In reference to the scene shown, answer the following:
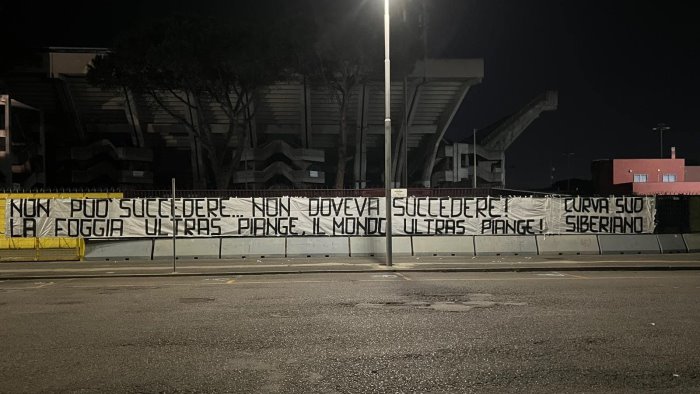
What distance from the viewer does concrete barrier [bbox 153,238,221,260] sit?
1733 centimetres

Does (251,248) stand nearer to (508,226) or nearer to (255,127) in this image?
(508,226)

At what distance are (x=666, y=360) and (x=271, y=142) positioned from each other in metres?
43.8

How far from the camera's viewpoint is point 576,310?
26.9 ft

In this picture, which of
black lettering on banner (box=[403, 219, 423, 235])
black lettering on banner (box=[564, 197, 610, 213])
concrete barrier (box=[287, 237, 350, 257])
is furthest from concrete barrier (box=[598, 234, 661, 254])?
concrete barrier (box=[287, 237, 350, 257])

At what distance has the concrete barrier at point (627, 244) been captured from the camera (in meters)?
18.0

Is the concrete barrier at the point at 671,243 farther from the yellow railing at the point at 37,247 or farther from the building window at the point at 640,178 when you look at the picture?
the building window at the point at 640,178

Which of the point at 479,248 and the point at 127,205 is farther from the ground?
the point at 127,205

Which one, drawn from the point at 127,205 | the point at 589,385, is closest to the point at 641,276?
the point at 589,385

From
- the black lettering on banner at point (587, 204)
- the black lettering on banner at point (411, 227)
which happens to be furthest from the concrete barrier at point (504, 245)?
the black lettering on banner at point (587, 204)

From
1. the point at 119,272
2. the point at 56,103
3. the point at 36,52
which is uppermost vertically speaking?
the point at 36,52

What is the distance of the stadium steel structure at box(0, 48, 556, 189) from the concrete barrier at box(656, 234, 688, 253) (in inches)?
920

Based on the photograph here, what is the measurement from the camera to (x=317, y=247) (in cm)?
1773

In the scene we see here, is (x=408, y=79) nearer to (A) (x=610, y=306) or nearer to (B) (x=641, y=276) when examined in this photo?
(B) (x=641, y=276)

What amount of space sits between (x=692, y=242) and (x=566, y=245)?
4.22m
